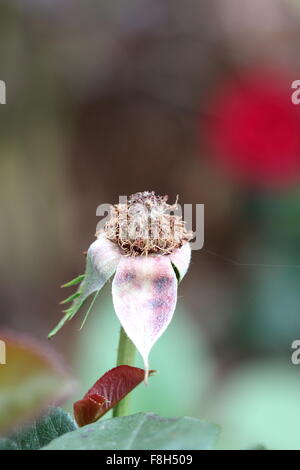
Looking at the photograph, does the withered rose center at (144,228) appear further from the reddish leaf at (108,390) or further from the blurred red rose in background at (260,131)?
the blurred red rose in background at (260,131)

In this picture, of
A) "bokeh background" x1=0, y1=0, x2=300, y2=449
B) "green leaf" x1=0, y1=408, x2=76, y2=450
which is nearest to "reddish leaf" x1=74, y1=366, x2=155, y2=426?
"green leaf" x1=0, y1=408, x2=76, y2=450

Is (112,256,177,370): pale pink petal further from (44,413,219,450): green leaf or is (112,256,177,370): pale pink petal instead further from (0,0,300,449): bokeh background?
(0,0,300,449): bokeh background

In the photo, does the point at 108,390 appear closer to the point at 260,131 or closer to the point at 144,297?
the point at 144,297

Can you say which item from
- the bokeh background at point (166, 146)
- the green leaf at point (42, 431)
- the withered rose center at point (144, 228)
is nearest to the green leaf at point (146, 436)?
the green leaf at point (42, 431)

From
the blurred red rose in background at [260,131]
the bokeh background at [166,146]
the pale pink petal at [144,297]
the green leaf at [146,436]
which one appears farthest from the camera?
the bokeh background at [166,146]

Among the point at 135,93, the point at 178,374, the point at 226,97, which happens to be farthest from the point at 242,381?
the point at 135,93

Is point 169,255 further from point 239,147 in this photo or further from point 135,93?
point 135,93

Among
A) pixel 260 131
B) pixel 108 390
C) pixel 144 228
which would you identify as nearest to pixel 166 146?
pixel 260 131

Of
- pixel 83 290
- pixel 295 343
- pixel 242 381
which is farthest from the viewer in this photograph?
pixel 295 343
